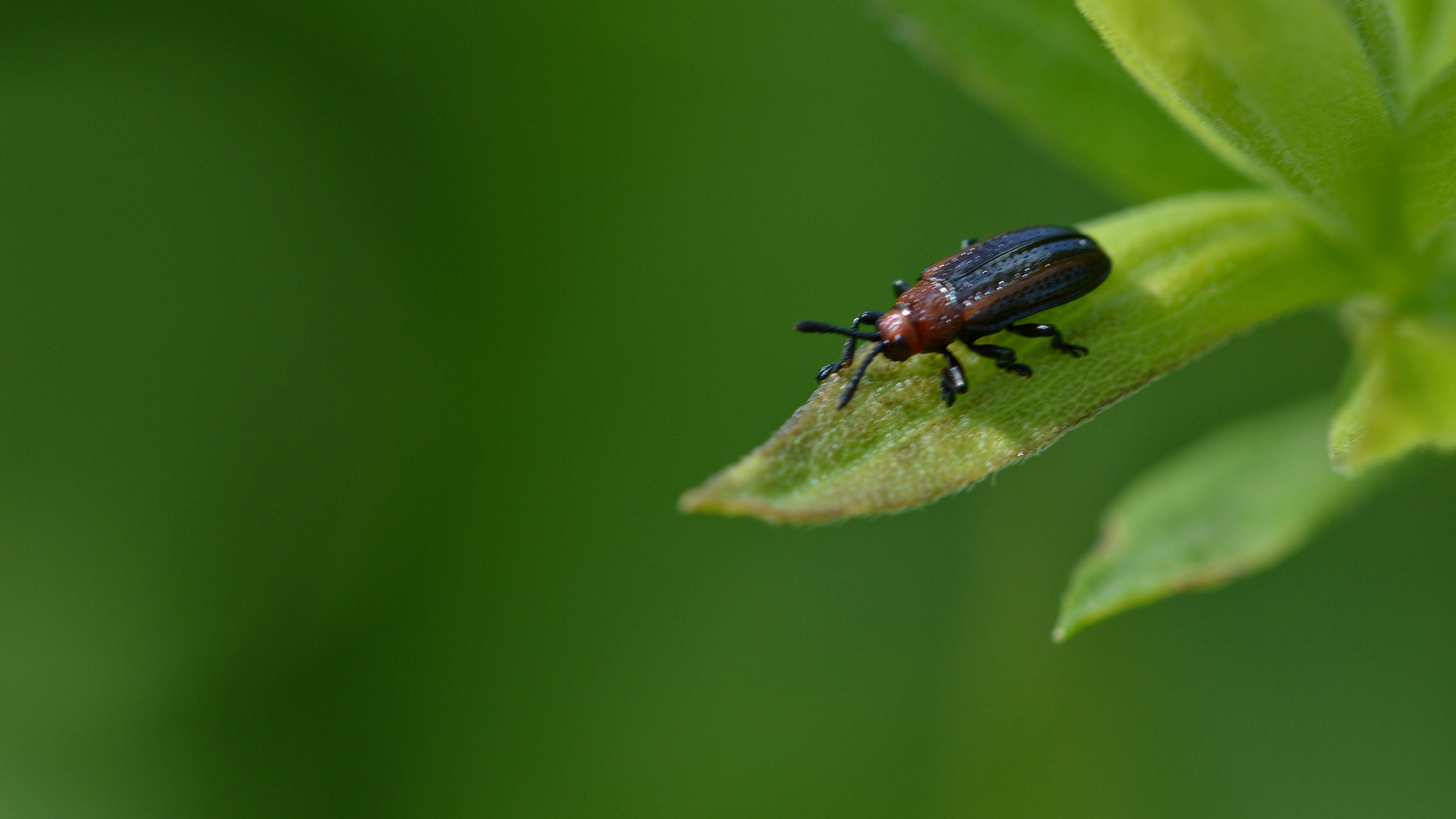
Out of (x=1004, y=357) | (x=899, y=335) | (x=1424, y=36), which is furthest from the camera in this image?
(x=899, y=335)

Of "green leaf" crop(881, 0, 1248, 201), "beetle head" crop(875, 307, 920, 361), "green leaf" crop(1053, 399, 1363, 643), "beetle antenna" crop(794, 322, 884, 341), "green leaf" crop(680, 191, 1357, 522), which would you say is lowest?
"green leaf" crop(1053, 399, 1363, 643)

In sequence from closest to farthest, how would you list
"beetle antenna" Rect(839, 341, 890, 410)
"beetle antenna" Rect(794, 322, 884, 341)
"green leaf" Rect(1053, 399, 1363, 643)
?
"beetle antenna" Rect(839, 341, 890, 410)
"green leaf" Rect(1053, 399, 1363, 643)
"beetle antenna" Rect(794, 322, 884, 341)

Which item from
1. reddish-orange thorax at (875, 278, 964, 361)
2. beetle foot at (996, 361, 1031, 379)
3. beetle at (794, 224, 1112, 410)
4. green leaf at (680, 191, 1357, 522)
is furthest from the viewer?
reddish-orange thorax at (875, 278, 964, 361)

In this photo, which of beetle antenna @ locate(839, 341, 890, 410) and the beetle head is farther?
the beetle head

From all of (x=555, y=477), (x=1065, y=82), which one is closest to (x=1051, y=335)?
(x=1065, y=82)

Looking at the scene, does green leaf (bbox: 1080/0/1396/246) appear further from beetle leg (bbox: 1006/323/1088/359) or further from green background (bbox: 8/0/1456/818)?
green background (bbox: 8/0/1456/818)

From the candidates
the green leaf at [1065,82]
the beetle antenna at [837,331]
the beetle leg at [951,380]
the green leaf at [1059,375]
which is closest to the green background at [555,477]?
the beetle antenna at [837,331]

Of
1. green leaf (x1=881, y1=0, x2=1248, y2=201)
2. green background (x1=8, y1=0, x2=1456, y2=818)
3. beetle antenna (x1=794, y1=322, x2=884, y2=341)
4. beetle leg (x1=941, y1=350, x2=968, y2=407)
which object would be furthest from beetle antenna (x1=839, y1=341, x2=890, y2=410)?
green background (x1=8, y1=0, x2=1456, y2=818)

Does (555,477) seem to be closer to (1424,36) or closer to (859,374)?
(859,374)
